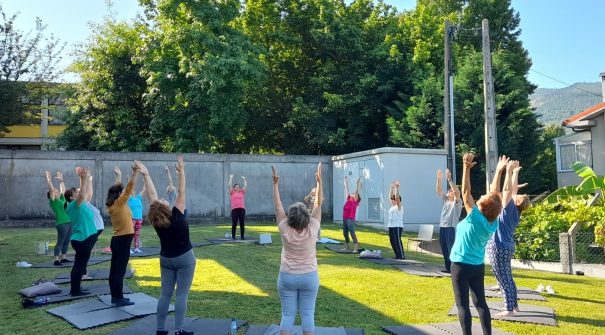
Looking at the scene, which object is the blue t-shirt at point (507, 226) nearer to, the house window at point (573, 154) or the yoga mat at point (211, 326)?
the yoga mat at point (211, 326)

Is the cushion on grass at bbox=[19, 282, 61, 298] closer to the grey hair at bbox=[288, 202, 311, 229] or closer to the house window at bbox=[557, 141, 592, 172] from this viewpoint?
the grey hair at bbox=[288, 202, 311, 229]

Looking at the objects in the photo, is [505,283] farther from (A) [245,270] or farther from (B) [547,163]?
(B) [547,163]

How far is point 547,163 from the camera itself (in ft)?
86.5

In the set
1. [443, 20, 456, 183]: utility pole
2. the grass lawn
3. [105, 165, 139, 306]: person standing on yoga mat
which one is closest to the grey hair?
the grass lawn

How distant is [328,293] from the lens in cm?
847

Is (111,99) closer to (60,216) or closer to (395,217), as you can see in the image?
(60,216)

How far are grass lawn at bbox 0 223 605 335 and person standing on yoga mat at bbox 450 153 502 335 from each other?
4.48 feet

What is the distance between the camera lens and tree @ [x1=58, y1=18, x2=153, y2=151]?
2538 cm

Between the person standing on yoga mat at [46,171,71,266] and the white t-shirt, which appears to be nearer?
the person standing on yoga mat at [46,171,71,266]

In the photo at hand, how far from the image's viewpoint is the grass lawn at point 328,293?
6773 mm

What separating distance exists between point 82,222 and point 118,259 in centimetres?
116

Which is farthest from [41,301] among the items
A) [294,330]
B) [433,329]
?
[433,329]

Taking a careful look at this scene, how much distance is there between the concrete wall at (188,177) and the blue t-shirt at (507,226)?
50.4 feet

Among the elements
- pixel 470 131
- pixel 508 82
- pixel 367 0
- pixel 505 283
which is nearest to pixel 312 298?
pixel 505 283
